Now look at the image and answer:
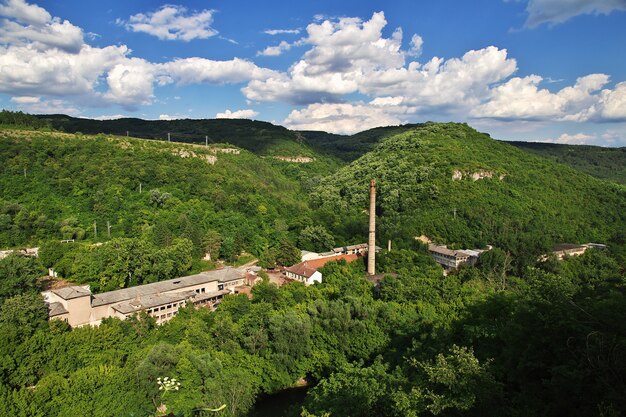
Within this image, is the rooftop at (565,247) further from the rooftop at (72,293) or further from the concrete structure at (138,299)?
the rooftop at (72,293)

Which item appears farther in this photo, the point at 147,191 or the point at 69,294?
the point at 147,191

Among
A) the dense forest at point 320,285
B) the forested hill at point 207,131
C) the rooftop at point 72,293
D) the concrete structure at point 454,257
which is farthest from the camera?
the forested hill at point 207,131

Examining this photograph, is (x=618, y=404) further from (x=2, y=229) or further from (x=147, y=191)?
(x=147, y=191)

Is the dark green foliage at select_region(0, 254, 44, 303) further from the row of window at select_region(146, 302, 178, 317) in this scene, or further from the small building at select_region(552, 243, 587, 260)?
the small building at select_region(552, 243, 587, 260)

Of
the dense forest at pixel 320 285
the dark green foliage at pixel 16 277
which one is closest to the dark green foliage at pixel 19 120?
the dense forest at pixel 320 285

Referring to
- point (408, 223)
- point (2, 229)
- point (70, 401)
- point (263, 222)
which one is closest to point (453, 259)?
point (408, 223)

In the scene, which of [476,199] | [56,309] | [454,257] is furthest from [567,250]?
[56,309]
